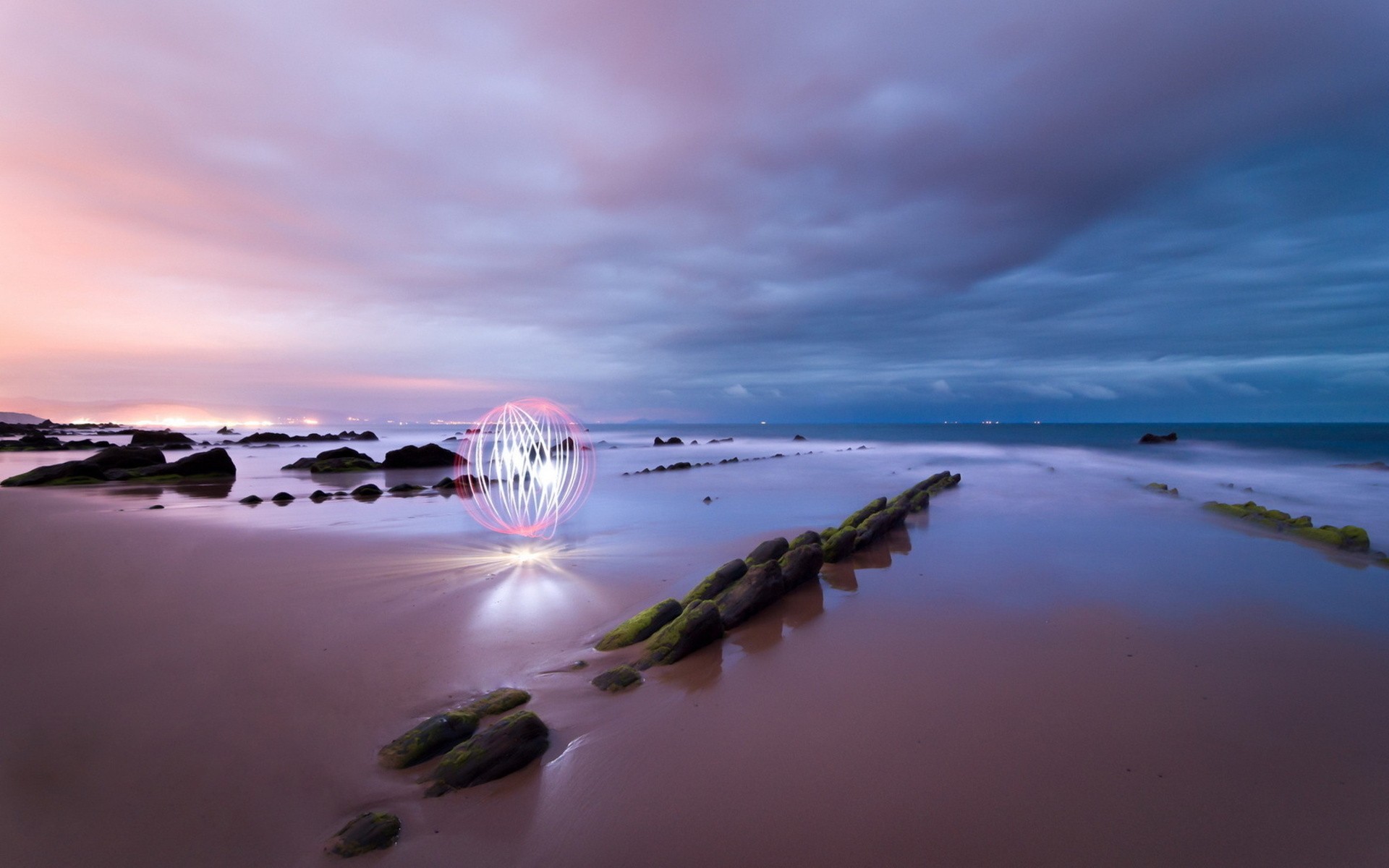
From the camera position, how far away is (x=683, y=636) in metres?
5.66

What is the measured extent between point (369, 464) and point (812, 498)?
18920mm

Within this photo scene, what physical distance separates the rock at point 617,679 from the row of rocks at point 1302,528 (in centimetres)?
1334

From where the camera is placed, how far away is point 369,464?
2477 centimetres

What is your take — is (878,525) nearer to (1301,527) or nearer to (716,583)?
(716,583)

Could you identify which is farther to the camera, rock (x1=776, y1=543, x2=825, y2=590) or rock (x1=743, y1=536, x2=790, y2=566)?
rock (x1=743, y1=536, x2=790, y2=566)

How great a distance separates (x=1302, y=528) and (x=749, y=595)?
13226 millimetres

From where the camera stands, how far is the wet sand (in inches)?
128

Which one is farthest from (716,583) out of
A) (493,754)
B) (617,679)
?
(493,754)

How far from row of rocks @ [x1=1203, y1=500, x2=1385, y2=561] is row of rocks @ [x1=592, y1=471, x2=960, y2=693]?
8979mm

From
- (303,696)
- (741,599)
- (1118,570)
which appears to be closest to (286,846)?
(303,696)

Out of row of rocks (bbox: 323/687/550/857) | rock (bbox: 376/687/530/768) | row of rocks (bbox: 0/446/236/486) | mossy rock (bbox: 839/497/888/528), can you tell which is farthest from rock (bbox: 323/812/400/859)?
row of rocks (bbox: 0/446/236/486)

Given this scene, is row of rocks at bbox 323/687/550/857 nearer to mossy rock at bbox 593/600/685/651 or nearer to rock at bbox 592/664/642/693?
rock at bbox 592/664/642/693

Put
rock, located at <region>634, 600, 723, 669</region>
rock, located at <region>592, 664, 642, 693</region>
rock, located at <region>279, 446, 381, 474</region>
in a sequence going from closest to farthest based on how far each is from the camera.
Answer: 1. rock, located at <region>592, 664, 642, 693</region>
2. rock, located at <region>634, 600, 723, 669</region>
3. rock, located at <region>279, 446, 381, 474</region>

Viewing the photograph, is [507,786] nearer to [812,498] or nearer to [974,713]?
[974,713]
